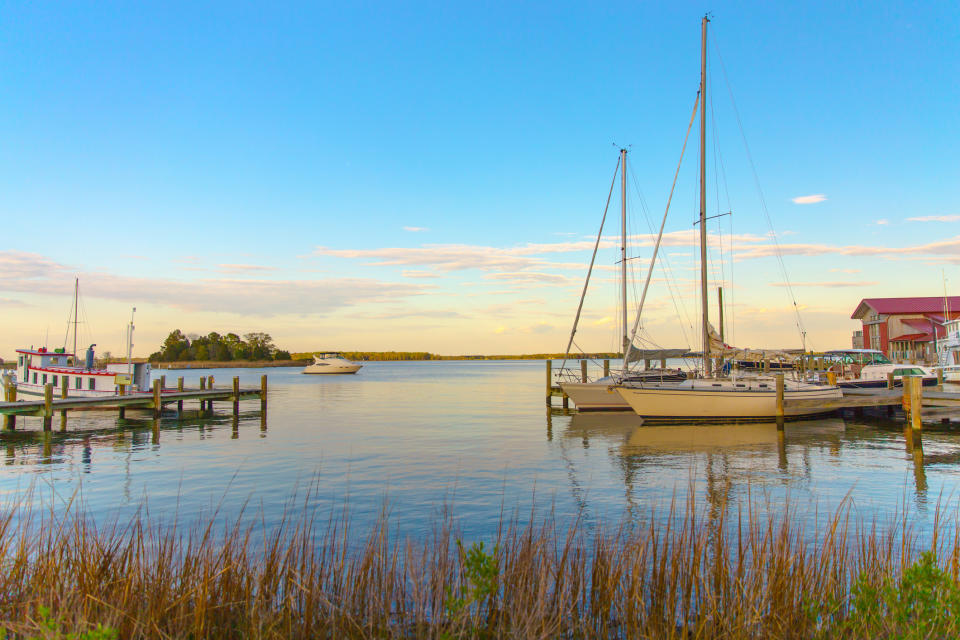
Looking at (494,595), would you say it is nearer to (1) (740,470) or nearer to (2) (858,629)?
(2) (858,629)

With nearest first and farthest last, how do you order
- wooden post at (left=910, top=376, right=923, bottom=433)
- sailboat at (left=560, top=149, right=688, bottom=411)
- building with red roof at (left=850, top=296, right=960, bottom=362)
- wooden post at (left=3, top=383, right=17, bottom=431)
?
wooden post at (left=910, top=376, right=923, bottom=433)
wooden post at (left=3, top=383, right=17, bottom=431)
sailboat at (left=560, top=149, right=688, bottom=411)
building with red roof at (left=850, top=296, right=960, bottom=362)

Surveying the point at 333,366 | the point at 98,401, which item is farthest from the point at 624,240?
the point at 333,366

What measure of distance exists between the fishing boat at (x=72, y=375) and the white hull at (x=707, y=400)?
1072 inches

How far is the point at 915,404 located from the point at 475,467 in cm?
1462

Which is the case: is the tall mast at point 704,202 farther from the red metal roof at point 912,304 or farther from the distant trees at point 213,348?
the distant trees at point 213,348

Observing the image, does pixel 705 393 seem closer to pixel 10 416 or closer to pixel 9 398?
pixel 10 416

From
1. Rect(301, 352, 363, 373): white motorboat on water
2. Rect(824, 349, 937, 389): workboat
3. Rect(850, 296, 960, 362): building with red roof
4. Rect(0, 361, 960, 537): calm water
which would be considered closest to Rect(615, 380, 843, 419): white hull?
Rect(0, 361, 960, 537): calm water

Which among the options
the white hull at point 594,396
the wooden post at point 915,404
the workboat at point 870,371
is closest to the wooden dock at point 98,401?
the white hull at point 594,396

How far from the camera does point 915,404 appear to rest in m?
20.7

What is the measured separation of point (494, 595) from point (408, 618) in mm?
1180

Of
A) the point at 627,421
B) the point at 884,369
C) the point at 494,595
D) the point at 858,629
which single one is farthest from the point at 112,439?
the point at 884,369

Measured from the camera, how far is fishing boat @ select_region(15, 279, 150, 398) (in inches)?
1361

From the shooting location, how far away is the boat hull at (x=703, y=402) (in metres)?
27.7

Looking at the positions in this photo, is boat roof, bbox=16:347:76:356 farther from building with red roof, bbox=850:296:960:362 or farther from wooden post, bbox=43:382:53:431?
building with red roof, bbox=850:296:960:362
